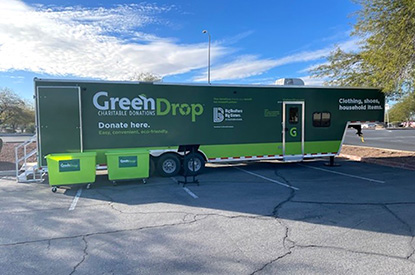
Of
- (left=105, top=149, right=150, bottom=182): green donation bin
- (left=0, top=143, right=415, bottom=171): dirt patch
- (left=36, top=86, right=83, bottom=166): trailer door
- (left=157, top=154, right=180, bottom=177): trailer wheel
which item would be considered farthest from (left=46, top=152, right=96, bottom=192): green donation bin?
(left=0, top=143, right=415, bottom=171): dirt patch

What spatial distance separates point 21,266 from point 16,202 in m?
3.60

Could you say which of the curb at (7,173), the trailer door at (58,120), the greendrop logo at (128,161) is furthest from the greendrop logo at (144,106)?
the curb at (7,173)

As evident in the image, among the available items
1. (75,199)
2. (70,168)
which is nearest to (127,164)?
(70,168)

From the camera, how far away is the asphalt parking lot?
3666mm

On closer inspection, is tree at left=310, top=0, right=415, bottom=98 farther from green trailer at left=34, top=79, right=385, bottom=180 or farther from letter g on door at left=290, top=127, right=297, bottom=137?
letter g on door at left=290, top=127, right=297, bottom=137

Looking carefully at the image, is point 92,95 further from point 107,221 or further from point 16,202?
point 107,221

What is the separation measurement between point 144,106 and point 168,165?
82.3 inches

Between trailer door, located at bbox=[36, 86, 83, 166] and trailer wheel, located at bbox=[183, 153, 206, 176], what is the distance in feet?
10.7

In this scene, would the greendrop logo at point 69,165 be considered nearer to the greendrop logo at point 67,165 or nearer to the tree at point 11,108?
the greendrop logo at point 67,165

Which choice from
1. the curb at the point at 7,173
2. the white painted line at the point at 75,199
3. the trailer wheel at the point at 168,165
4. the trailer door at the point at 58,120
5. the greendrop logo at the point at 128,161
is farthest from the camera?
the curb at the point at 7,173

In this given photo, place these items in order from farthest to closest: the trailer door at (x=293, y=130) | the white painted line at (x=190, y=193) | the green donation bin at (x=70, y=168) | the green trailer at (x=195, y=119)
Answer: the trailer door at (x=293, y=130), the green trailer at (x=195, y=119), the green donation bin at (x=70, y=168), the white painted line at (x=190, y=193)

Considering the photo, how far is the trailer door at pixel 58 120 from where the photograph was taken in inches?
324

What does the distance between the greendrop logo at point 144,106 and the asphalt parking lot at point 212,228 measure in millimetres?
2382

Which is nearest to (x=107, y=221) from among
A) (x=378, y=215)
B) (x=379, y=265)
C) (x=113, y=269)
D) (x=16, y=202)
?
(x=113, y=269)
